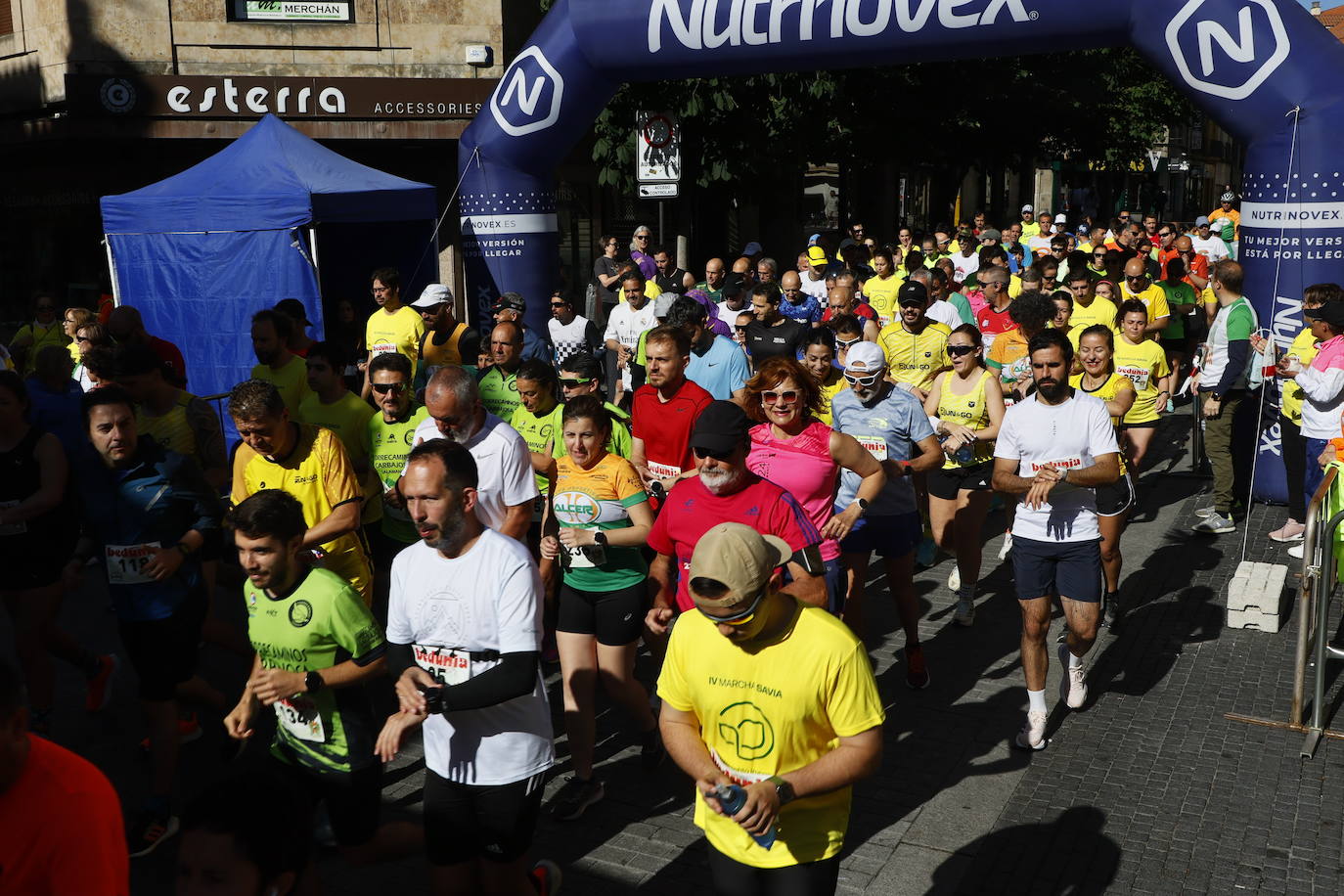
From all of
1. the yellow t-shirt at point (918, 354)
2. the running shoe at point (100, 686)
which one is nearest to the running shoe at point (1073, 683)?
the yellow t-shirt at point (918, 354)

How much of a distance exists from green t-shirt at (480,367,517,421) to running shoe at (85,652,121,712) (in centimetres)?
240

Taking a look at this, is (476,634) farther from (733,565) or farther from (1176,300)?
(1176,300)

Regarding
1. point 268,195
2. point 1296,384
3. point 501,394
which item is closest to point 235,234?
point 268,195

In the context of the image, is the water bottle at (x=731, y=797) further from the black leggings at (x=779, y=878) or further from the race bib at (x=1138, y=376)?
the race bib at (x=1138, y=376)

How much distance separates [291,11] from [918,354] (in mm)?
12297

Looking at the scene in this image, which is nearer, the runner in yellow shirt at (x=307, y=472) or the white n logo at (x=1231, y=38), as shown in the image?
the runner in yellow shirt at (x=307, y=472)

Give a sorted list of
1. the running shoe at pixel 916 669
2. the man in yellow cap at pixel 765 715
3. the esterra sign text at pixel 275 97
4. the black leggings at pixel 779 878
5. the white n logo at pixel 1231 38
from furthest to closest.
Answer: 1. the esterra sign text at pixel 275 97
2. the white n logo at pixel 1231 38
3. the running shoe at pixel 916 669
4. the black leggings at pixel 779 878
5. the man in yellow cap at pixel 765 715

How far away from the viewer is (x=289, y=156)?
1235cm

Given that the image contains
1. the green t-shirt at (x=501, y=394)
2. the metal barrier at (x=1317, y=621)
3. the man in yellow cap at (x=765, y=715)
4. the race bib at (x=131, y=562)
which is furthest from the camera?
the green t-shirt at (x=501, y=394)

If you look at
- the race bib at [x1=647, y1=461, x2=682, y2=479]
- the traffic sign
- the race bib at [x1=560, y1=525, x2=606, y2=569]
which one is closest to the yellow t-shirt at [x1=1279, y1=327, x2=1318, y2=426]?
the race bib at [x1=647, y1=461, x2=682, y2=479]

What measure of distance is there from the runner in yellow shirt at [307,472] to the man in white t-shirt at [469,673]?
1.29 metres

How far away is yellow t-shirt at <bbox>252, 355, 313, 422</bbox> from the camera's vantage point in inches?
296

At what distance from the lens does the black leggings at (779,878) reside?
11.2 feet

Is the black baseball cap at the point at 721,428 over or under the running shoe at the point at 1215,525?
over
